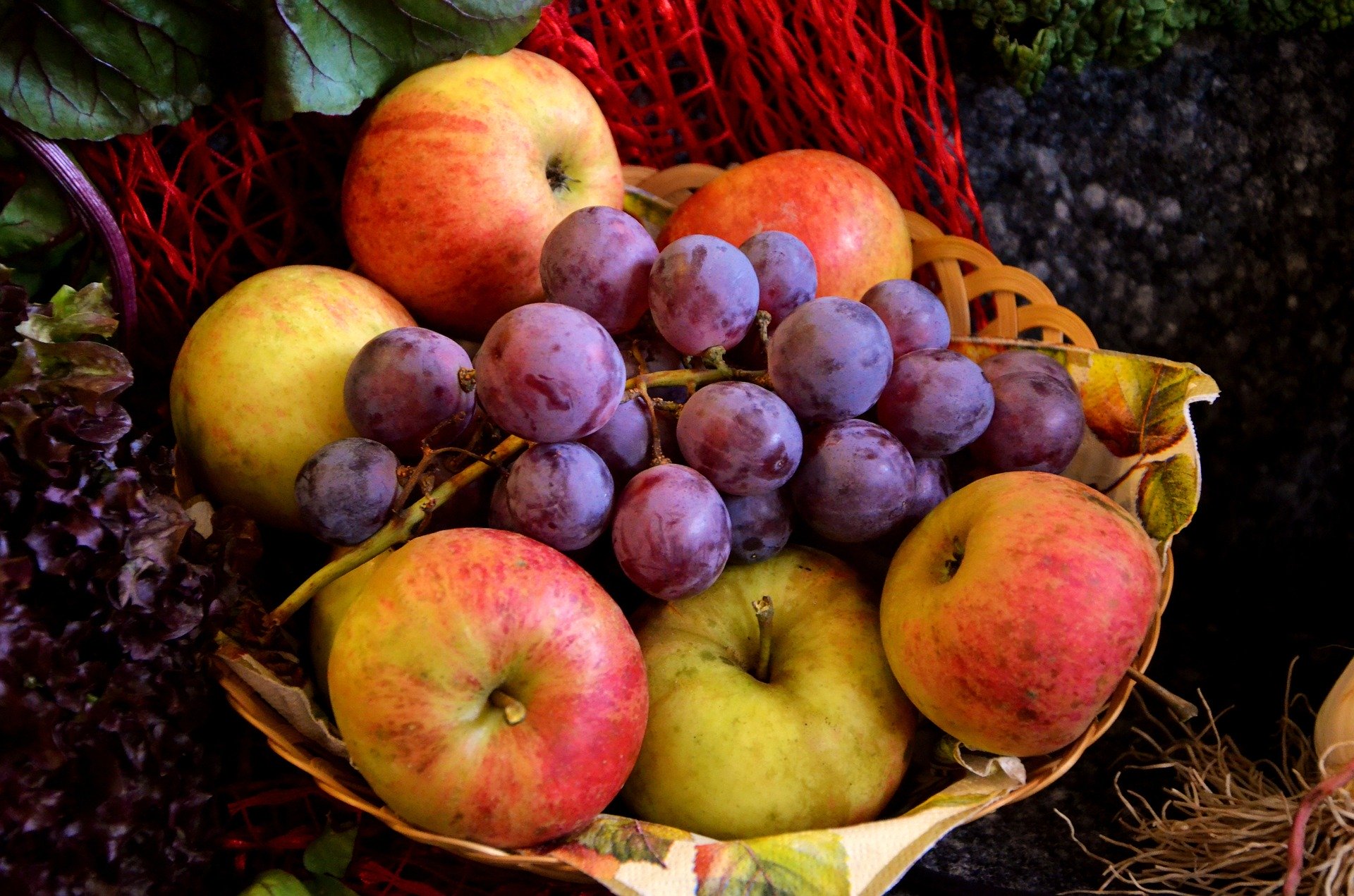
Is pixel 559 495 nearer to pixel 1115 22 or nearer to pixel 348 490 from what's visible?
pixel 348 490

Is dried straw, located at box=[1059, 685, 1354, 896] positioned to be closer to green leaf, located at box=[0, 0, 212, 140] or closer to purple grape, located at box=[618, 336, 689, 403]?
purple grape, located at box=[618, 336, 689, 403]

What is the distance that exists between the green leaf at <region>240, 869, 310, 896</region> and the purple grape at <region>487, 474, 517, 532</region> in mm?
357

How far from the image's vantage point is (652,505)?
797mm

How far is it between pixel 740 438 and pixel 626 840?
1.10 feet

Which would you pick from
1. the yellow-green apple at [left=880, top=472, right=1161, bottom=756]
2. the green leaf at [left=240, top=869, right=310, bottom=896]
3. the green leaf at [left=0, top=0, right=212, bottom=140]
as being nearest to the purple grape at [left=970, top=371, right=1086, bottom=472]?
the yellow-green apple at [left=880, top=472, right=1161, bottom=756]

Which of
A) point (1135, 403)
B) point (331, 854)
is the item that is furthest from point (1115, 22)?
point (331, 854)

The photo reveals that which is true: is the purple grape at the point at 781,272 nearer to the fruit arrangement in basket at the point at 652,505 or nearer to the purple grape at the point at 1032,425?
the fruit arrangement in basket at the point at 652,505

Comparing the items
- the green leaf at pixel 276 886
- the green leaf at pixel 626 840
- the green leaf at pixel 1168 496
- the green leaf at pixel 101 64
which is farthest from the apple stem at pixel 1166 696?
the green leaf at pixel 101 64

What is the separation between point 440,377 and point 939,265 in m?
0.66

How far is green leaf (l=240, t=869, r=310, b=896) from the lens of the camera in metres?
0.84

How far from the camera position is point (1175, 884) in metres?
1.06

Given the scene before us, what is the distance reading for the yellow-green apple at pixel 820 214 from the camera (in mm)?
1114

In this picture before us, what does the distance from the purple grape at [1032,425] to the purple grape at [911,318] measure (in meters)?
0.08

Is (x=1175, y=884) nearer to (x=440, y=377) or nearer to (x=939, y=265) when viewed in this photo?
(x=939, y=265)
